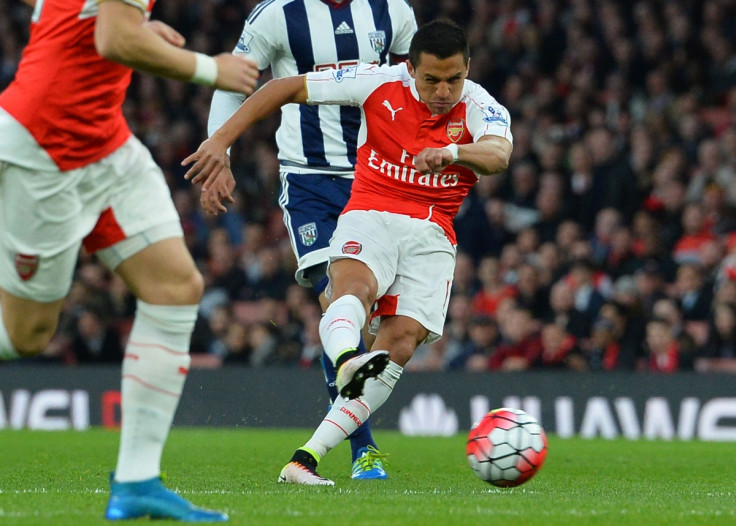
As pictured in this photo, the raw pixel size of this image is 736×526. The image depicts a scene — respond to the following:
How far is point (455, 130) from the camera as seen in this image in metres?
6.66

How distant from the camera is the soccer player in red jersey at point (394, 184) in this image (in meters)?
6.17

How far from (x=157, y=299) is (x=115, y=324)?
10.8 meters

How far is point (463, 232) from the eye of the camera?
14961 millimetres

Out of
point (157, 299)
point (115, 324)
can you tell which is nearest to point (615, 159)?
point (115, 324)

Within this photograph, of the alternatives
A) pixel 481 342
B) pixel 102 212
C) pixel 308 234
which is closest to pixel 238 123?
pixel 308 234

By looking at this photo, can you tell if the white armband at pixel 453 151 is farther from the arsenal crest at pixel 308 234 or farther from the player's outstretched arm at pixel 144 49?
the player's outstretched arm at pixel 144 49

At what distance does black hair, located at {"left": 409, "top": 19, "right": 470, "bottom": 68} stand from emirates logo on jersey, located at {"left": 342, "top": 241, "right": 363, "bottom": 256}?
1023mm

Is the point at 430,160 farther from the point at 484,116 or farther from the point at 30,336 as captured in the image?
the point at 30,336

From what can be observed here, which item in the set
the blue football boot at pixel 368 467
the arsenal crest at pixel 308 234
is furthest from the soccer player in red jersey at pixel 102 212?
the arsenal crest at pixel 308 234

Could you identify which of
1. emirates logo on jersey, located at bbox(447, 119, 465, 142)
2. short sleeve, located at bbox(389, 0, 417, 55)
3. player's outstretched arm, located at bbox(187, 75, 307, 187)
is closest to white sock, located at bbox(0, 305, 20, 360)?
player's outstretched arm, located at bbox(187, 75, 307, 187)

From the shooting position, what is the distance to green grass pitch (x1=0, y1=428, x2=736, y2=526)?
468 centimetres

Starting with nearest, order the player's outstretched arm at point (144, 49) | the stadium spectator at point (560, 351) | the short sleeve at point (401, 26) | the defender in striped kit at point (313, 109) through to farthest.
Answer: the player's outstretched arm at point (144, 49) < the defender in striped kit at point (313, 109) < the short sleeve at point (401, 26) < the stadium spectator at point (560, 351)

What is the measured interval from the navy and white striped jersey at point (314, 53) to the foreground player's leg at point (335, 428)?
1447 millimetres

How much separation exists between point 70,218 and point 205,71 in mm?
709
